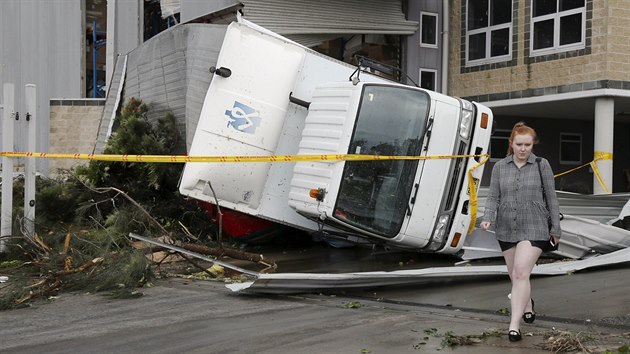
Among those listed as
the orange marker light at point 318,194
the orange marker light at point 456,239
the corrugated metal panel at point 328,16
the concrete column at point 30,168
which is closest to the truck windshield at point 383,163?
the orange marker light at point 318,194

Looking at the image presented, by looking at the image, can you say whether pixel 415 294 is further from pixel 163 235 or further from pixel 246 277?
pixel 163 235

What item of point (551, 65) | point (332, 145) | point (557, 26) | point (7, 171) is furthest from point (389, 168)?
point (557, 26)

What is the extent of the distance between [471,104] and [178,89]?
4306 mm

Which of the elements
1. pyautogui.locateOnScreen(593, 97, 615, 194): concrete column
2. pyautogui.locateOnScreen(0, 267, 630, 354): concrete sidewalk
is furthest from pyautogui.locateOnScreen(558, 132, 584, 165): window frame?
pyautogui.locateOnScreen(0, 267, 630, 354): concrete sidewalk

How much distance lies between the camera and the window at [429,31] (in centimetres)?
1880

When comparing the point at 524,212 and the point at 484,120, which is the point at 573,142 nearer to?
the point at 484,120

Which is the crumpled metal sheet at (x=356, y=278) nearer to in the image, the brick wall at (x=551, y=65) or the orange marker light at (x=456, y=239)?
the orange marker light at (x=456, y=239)

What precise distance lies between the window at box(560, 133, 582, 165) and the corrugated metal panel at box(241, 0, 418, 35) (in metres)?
5.69

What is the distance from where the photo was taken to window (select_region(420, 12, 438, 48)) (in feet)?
61.7

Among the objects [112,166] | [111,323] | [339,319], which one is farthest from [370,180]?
[112,166]

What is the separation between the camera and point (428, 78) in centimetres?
1914

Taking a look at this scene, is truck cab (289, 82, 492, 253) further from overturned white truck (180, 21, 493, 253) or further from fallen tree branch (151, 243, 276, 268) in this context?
fallen tree branch (151, 243, 276, 268)

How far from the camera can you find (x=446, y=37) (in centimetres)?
1898

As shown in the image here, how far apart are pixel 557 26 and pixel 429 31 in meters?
3.22
